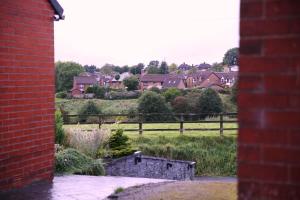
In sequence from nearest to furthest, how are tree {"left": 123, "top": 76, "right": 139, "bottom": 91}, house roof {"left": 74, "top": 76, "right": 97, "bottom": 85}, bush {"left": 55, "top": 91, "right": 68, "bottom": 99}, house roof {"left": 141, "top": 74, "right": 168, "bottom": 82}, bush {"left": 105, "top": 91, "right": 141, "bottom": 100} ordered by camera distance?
bush {"left": 105, "top": 91, "right": 141, "bottom": 100} < bush {"left": 55, "top": 91, "right": 68, "bottom": 99} < house roof {"left": 74, "top": 76, "right": 97, "bottom": 85} < tree {"left": 123, "top": 76, "right": 139, "bottom": 91} < house roof {"left": 141, "top": 74, "right": 168, "bottom": 82}

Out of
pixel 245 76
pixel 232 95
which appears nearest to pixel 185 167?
pixel 245 76

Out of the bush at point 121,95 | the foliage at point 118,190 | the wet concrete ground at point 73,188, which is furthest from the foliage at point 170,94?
the foliage at point 118,190

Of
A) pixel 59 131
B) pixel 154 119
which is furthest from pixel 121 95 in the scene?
pixel 59 131

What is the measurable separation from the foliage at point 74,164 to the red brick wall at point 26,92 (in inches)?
49.2

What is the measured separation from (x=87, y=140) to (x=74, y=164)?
4363mm

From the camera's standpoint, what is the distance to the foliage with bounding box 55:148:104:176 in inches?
405

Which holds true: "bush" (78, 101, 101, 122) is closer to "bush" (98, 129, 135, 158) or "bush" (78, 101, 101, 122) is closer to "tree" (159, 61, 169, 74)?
"bush" (98, 129, 135, 158)

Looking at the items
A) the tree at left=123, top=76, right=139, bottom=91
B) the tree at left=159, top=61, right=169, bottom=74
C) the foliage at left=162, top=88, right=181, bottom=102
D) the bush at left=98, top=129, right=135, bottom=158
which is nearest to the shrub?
the bush at left=98, top=129, right=135, bottom=158

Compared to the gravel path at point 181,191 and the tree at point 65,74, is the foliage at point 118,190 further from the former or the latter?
the tree at point 65,74

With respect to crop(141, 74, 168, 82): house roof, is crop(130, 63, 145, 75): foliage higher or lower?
higher

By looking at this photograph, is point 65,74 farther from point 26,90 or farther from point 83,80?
point 26,90

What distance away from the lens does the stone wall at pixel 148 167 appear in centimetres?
1549

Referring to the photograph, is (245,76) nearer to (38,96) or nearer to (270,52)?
(270,52)

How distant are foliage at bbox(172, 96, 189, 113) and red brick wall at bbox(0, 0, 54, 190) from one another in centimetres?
2571
